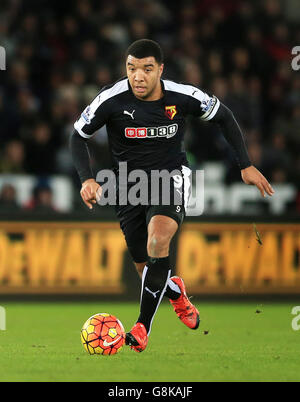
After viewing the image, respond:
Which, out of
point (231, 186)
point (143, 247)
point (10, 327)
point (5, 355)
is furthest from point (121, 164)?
point (231, 186)

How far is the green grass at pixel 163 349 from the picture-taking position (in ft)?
18.8

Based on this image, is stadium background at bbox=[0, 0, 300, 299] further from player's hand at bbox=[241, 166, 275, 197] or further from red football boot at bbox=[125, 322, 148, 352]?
red football boot at bbox=[125, 322, 148, 352]

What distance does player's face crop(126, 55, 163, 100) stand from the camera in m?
6.50

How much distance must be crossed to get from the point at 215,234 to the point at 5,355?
187 inches

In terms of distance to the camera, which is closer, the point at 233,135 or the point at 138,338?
the point at 138,338

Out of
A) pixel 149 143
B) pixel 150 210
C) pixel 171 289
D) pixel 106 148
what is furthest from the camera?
pixel 106 148

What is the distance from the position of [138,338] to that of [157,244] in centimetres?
66

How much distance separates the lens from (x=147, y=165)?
6.74 m

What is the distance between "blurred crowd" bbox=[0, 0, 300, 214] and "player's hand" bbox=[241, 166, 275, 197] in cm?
470

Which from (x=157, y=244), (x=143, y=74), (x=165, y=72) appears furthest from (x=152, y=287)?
(x=165, y=72)

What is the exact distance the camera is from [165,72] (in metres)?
12.7

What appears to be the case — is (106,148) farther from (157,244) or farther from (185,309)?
(157,244)

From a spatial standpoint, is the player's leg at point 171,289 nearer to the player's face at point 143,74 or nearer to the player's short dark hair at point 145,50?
the player's face at point 143,74

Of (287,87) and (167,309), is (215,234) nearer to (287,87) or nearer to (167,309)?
(167,309)
